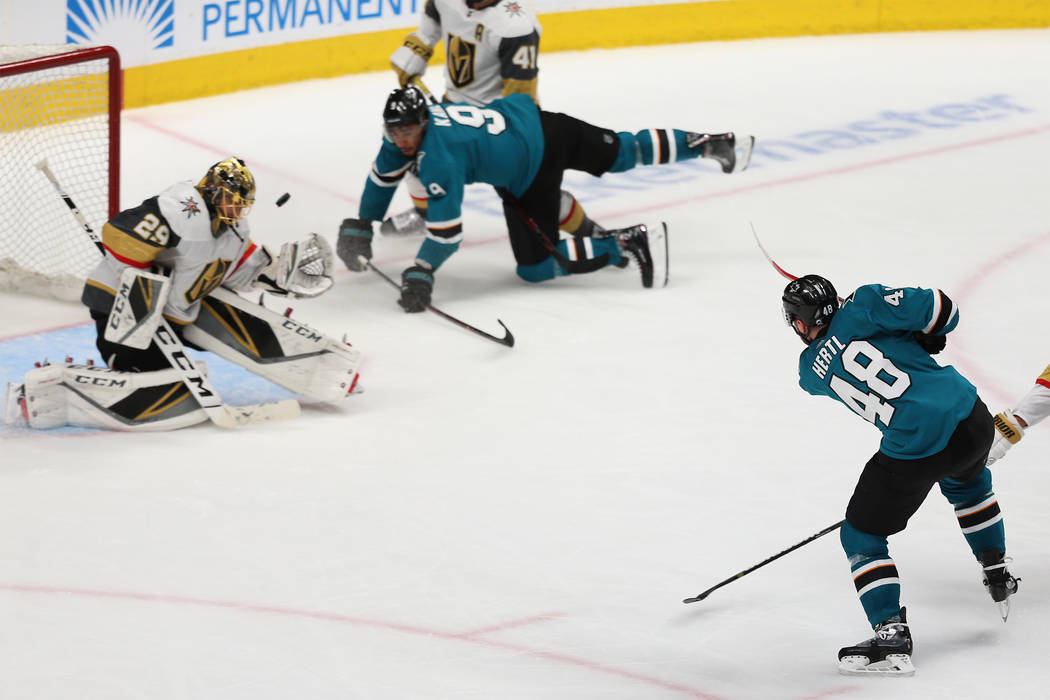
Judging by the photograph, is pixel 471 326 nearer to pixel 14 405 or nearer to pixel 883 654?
pixel 14 405

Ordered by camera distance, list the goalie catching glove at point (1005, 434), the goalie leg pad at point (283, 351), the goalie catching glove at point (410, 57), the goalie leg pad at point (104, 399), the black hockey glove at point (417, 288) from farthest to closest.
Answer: the goalie catching glove at point (410, 57), the black hockey glove at point (417, 288), the goalie leg pad at point (283, 351), the goalie leg pad at point (104, 399), the goalie catching glove at point (1005, 434)

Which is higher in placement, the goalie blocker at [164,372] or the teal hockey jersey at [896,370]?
the teal hockey jersey at [896,370]

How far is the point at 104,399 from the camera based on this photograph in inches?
171

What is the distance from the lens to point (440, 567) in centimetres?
365

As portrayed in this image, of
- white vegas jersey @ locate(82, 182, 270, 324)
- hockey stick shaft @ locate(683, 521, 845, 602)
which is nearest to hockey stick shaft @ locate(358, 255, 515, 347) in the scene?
white vegas jersey @ locate(82, 182, 270, 324)

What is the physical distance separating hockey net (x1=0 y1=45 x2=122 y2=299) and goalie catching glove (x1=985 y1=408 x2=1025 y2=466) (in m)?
3.28

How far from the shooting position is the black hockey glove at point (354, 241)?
5.78 meters

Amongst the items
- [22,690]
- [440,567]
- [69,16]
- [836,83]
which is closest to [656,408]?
[440,567]

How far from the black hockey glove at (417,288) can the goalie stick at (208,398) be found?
3.39 ft

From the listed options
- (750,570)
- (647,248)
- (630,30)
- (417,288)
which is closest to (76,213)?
(417,288)

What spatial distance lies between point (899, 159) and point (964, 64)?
2007mm

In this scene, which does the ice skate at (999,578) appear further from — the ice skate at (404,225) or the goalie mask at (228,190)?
the ice skate at (404,225)

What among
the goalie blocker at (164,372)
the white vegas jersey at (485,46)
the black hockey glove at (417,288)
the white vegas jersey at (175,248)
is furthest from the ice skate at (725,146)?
the white vegas jersey at (175,248)

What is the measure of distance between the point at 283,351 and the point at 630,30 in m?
5.31
